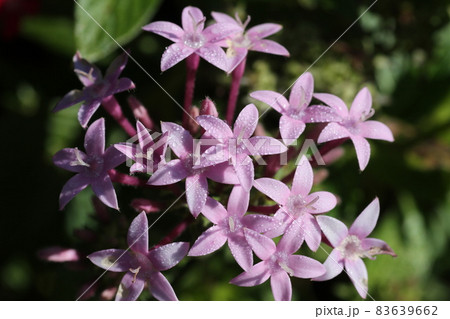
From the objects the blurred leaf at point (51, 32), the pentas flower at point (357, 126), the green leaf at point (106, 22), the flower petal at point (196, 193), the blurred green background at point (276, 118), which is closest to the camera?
the flower petal at point (196, 193)

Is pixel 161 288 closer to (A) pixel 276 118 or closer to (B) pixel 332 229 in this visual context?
(B) pixel 332 229

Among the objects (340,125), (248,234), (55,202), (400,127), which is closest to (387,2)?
(400,127)

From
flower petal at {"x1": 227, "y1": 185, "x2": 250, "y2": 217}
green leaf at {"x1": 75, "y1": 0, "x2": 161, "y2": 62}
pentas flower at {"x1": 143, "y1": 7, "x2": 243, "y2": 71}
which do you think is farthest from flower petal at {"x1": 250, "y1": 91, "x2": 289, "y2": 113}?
green leaf at {"x1": 75, "y1": 0, "x2": 161, "y2": 62}

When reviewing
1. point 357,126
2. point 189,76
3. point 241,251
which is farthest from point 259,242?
point 189,76

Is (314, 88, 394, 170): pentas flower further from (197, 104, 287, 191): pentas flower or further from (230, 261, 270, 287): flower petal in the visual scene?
(230, 261, 270, 287): flower petal

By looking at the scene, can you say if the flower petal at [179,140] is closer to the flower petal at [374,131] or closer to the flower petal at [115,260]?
the flower petal at [115,260]

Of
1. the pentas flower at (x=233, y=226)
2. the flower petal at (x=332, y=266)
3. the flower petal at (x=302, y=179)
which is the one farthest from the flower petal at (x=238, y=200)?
the flower petal at (x=332, y=266)
